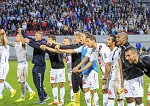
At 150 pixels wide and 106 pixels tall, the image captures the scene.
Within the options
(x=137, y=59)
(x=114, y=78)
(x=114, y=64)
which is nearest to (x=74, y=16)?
(x=114, y=64)

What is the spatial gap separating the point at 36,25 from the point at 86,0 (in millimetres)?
10561

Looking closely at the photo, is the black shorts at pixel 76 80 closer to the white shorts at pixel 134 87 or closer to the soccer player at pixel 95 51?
the soccer player at pixel 95 51

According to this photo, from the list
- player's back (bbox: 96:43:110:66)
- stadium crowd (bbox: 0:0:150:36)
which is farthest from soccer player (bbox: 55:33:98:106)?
stadium crowd (bbox: 0:0:150:36)

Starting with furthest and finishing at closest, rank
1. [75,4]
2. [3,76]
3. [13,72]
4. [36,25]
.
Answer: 1. [75,4]
2. [36,25]
3. [13,72]
4. [3,76]

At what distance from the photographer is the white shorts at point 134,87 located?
32.7ft

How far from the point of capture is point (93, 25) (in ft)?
134

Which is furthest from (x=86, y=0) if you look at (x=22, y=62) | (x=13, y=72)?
(x=22, y=62)

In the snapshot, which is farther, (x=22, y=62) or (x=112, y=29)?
(x=112, y=29)

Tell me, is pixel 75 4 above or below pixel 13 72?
above

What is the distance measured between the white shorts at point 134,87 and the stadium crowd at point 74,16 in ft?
88.7

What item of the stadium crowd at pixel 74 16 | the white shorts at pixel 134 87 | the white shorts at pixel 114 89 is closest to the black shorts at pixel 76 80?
the white shorts at pixel 114 89

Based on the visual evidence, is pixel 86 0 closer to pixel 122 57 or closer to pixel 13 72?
pixel 13 72

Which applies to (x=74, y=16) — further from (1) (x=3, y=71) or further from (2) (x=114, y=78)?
(2) (x=114, y=78)

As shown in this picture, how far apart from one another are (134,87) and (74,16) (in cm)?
3211
